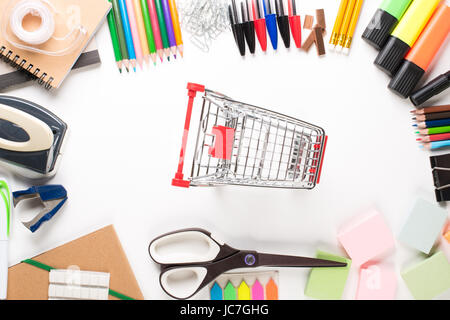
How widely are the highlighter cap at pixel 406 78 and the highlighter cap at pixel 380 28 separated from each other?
0.08m

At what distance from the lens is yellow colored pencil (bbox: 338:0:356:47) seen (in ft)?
3.48

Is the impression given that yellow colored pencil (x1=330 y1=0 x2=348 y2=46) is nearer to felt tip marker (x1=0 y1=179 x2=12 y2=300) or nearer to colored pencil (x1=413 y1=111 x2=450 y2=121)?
colored pencil (x1=413 y1=111 x2=450 y2=121)

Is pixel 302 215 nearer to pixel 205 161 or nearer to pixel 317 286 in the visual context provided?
pixel 317 286

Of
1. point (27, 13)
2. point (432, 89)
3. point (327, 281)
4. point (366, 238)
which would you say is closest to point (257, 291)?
point (327, 281)

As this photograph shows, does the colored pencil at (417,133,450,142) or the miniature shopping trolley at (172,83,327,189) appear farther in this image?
the colored pencil at (417,133,450,142)

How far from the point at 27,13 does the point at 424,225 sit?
113cm

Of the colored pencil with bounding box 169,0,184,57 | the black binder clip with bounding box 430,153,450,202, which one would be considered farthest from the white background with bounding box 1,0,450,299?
the black binder clip with bounding box 430,153,450,202

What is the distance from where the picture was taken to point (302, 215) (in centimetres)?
109

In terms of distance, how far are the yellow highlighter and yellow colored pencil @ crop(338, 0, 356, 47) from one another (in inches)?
4.2

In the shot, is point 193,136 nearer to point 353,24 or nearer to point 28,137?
point 28,137

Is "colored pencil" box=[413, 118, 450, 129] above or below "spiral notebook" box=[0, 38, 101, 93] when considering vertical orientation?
below

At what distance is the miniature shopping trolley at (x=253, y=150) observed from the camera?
0.88 metres

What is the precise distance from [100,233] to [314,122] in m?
0.62

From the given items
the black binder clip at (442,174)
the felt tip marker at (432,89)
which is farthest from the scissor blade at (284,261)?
the felt tip marker at (432,89)
